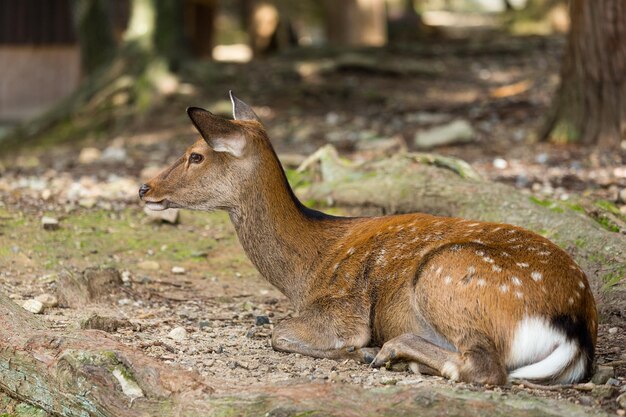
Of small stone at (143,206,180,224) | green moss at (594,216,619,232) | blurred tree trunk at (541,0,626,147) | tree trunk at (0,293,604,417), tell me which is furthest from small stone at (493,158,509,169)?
tree trunk at (0,293,604,417)

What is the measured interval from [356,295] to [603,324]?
143cm

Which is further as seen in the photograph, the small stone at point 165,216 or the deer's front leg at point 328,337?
the small stone at point 165,216

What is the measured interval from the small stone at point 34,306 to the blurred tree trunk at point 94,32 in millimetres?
10919

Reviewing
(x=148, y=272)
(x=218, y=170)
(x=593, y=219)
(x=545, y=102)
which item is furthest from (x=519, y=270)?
(x=545, y=102)

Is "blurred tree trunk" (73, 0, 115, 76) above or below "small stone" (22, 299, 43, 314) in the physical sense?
above

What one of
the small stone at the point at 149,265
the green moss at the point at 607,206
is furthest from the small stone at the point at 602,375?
the small stone at the point at 149,265

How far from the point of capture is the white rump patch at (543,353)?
4.44m

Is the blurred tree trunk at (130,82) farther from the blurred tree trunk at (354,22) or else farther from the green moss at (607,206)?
the green moss at (607,206)

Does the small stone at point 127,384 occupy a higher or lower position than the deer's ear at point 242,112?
lower

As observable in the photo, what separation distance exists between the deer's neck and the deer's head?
95 millimetres

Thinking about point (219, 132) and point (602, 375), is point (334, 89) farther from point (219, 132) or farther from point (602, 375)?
point (602, 375)

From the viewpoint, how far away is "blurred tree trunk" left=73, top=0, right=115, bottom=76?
1630 centimetres

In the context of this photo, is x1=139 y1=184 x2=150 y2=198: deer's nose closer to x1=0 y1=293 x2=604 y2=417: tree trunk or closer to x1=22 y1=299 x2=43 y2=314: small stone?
x1=22 y1=299 x2=43 y2=314: small stone

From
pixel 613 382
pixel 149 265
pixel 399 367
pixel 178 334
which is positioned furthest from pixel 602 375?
pixel 149 265
